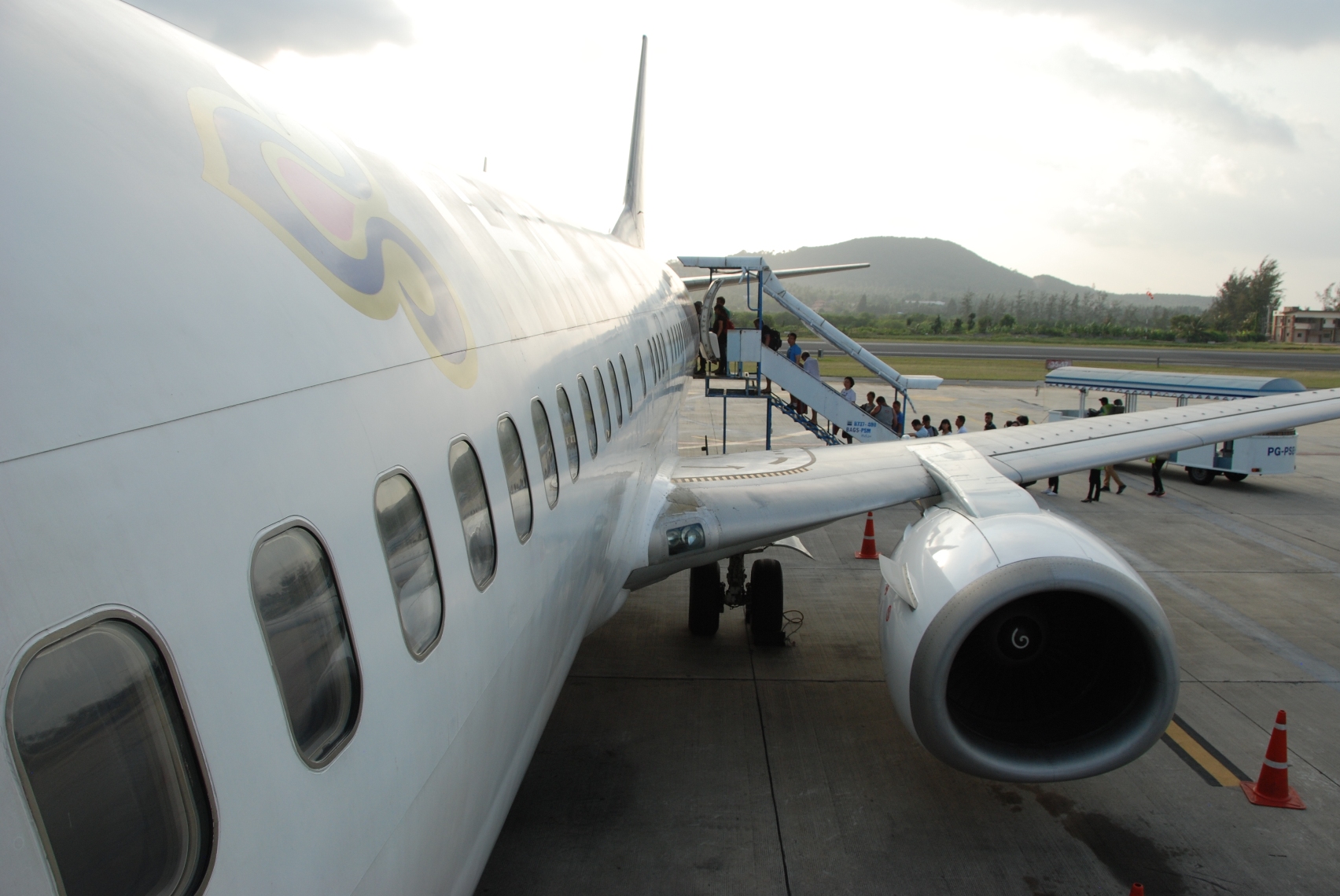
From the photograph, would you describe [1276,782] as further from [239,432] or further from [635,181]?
[635,181]

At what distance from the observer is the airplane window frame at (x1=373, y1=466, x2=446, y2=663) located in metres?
2.49

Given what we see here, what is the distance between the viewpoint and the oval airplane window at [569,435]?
16.2ft

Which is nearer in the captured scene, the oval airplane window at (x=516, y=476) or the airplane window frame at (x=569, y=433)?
the oval airplane window at (x=516, y=476)

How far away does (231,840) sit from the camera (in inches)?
66.6

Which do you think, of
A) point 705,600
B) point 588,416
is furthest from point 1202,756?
point 588,416

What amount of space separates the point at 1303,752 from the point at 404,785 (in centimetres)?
782

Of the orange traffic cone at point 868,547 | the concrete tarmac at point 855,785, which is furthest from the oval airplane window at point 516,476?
the orange traffic cone at point 868,547

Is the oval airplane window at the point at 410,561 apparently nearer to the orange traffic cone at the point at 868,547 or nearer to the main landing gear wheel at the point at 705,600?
the main landing gear wheel at the point at 705,600

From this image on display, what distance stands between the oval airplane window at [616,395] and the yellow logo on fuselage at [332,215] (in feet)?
10.6

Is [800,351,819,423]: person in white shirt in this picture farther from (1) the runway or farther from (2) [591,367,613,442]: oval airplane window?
(1) the runway

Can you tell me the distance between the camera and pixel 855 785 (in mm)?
→ 6840

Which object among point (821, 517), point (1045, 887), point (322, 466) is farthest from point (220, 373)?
point (821, 517)

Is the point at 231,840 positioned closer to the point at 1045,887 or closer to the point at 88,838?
the point at 88,838

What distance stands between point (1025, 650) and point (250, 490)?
5465mm
